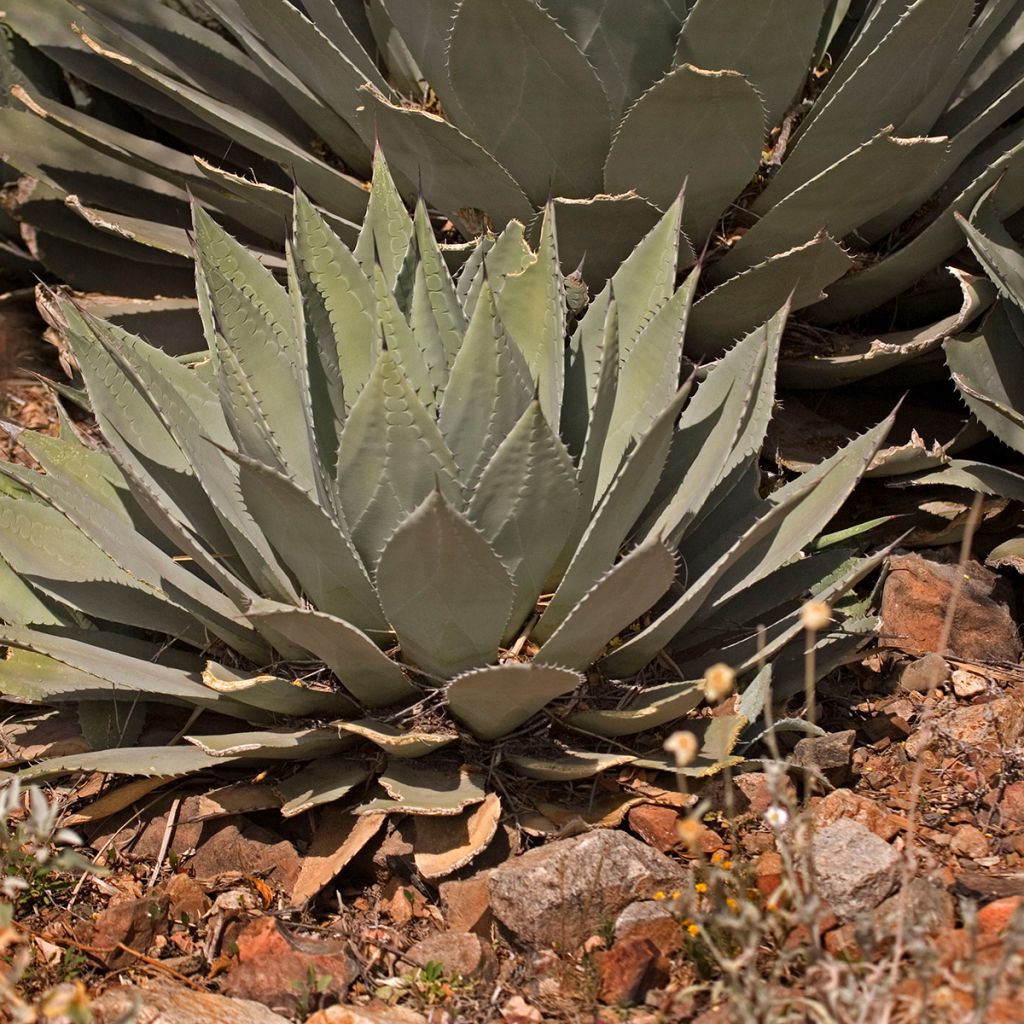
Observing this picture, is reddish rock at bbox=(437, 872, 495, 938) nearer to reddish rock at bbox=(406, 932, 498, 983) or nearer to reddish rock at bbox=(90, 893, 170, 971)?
reddish rock at bbox=(406, 932, 498, 983)

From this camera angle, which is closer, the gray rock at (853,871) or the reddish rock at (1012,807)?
the gray rock at (853,871)

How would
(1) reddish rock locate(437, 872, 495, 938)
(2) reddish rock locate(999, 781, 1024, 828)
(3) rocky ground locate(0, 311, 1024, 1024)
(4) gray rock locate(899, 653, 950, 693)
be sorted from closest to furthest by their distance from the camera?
(3) rocky ground locate(0, 311, 1024, 1024)
(1) reddish rock locate(437, 872, 495, 938)
(2) reddish rock locate(999, 781, 1024, 828)
(4) gray rock locate(899, 653, 950, 693)

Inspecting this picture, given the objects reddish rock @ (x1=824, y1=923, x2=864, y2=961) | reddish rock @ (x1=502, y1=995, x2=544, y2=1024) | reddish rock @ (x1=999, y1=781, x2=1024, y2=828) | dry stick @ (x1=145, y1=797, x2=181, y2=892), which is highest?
reddish rock @ (x1=824, y1=923, x2=864, y2=961)

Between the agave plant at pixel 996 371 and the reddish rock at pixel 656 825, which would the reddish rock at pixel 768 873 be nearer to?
the reddish rock at pixel 656 825

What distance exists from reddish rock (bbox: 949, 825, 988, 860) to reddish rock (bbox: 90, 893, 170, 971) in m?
1.46

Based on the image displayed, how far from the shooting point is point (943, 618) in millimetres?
2949

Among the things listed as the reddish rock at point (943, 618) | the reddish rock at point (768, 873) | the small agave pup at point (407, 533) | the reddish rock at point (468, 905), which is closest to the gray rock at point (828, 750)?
the small agave pup at point (407, 533)

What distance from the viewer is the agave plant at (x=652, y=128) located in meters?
2.73

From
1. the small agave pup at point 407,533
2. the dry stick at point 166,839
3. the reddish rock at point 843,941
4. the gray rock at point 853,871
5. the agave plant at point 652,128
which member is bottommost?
the dry stick at point 166,839

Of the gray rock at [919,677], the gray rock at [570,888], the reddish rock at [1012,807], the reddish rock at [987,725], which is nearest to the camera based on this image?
the gray rock at [570,888]

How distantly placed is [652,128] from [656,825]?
4.72ft

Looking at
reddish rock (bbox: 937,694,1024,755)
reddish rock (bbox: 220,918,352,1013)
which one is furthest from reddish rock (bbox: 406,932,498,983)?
reddish rock (bbox: 937,694,1024,755)

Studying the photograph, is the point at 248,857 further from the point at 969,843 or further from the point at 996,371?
the point at 996,371

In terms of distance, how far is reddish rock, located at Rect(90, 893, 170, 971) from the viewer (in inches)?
86.2
